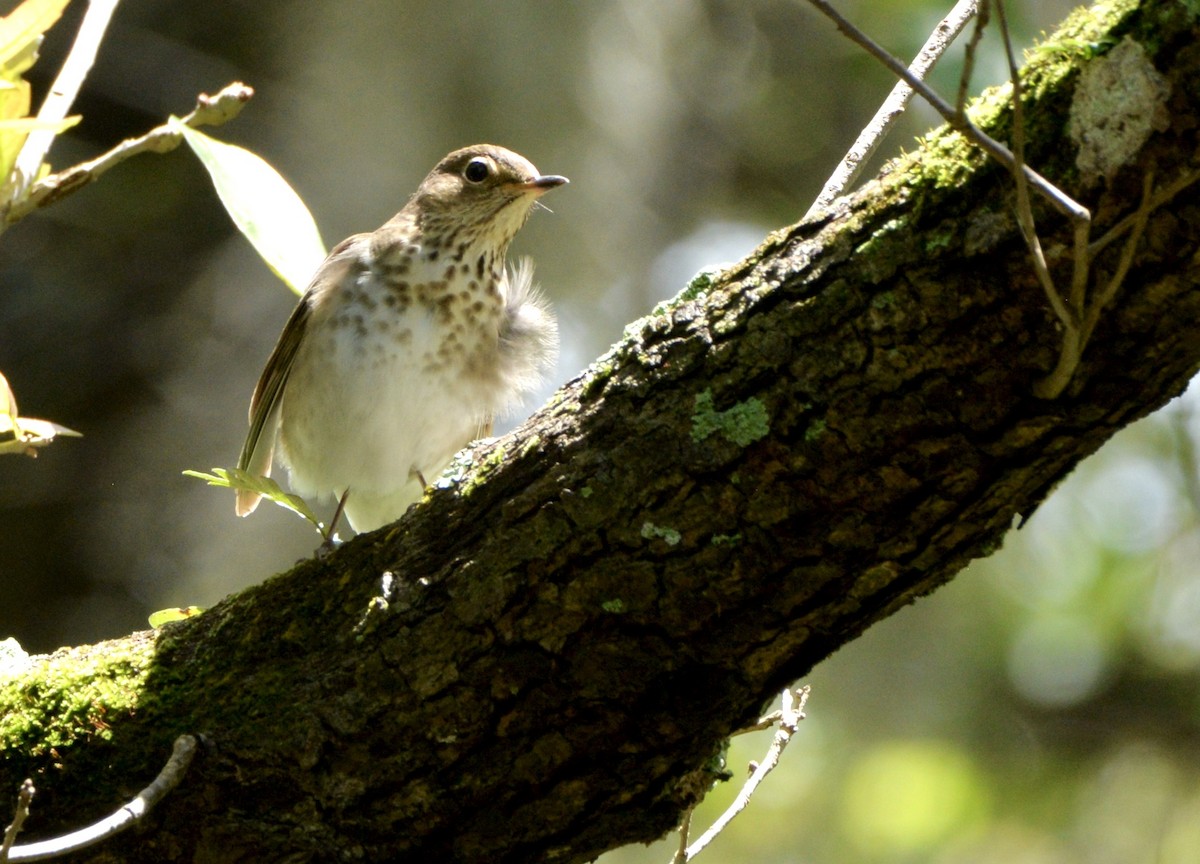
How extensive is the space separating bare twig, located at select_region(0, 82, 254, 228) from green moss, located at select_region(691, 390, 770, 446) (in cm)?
75

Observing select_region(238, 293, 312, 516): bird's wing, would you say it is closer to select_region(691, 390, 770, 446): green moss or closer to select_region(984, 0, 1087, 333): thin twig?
select_region(691, 390, 770, 446): green moss

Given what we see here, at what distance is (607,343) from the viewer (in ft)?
22.7

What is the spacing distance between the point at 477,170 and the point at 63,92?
8.32 feet

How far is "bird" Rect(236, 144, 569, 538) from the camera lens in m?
3.55

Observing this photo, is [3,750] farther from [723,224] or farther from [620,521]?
[723,224]

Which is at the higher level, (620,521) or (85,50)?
(85,50)

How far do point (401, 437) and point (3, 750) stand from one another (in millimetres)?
1688

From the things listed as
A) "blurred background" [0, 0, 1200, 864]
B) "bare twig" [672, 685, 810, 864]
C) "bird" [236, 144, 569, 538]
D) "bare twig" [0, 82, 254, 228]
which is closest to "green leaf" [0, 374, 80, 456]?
"bare twig" [0, 82, 254, 228]

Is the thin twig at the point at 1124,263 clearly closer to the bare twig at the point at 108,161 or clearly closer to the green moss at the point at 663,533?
the green moss at the point at 663,533

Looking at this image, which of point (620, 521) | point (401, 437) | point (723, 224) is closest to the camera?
point (620, 521)

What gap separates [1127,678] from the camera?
18.7 feet

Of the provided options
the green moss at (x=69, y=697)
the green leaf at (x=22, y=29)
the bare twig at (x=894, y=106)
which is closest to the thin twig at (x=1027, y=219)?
the bare twig at (x=894, y=106)

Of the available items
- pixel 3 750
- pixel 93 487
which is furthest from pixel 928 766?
pixel 3 750

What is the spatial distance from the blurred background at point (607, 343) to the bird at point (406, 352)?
487 mm
